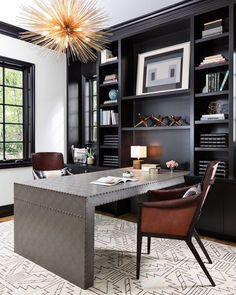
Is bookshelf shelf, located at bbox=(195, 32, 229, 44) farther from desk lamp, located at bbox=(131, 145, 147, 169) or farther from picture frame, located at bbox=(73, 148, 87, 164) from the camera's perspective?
picture frame, located at bbox=(73, 148, 87, 164)

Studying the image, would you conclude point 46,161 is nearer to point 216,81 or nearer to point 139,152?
point 139,152

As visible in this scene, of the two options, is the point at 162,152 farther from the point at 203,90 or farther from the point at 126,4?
the point at 126,4

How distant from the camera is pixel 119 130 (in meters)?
4.27

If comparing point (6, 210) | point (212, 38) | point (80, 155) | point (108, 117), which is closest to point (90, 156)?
point (80, 155)

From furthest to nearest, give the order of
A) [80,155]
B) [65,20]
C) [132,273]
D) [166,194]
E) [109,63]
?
1. [80,155]
2. [109,63]
3. [166,194]
4. [65,20]
5. [132,273]

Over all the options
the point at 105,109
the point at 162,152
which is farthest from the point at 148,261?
the point at 105,109

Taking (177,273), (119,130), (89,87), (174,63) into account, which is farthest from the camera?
(89,87)

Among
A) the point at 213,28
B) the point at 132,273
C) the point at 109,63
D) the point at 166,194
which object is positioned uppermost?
the point at 213,28

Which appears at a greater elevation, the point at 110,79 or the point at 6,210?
the point at 110,79

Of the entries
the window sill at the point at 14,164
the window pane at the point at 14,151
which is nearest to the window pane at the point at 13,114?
the window pane at the point at 14,151

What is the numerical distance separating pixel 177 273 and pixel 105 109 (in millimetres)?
3007

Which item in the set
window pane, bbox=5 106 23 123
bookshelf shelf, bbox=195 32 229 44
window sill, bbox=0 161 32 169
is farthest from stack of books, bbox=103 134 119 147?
bookshelf shelf, bbox=195 32 229 44

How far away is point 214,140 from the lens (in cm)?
339

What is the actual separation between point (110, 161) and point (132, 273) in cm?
235
